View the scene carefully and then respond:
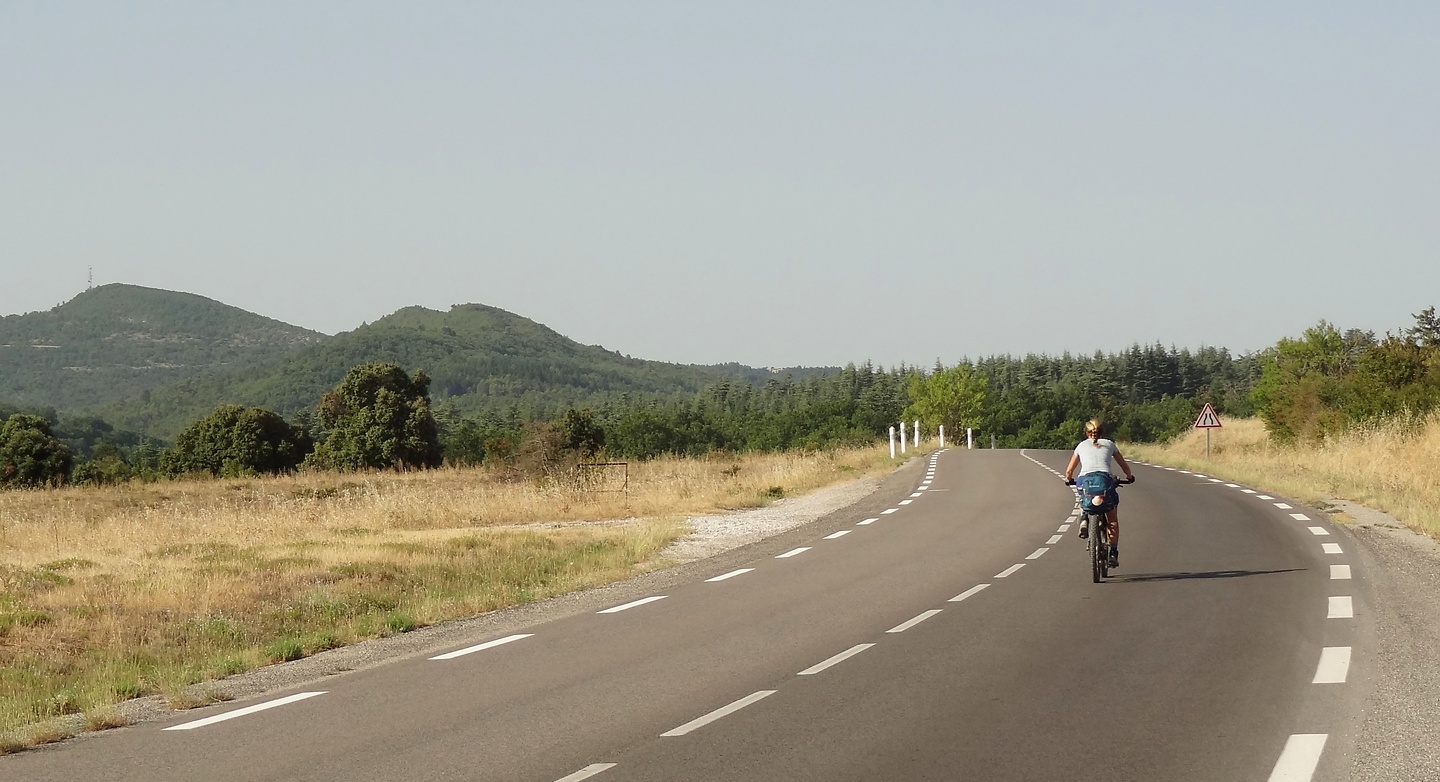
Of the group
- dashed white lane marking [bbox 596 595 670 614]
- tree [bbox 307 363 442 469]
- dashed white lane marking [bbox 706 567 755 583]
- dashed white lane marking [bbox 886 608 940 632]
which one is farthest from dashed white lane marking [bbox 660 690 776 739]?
tree [bbox 307 363 442 469]

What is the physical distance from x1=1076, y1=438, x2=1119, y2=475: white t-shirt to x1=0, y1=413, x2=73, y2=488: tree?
52.9 meters

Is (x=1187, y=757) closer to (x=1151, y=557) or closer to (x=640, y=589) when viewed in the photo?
(x=640, y=589)

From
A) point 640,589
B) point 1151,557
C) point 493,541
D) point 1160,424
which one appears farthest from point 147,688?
point 1160,424

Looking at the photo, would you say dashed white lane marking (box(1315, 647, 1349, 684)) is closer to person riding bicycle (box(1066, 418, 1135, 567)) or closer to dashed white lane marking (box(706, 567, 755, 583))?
person riding bicycle (box(1066, 418, 1135, 567))

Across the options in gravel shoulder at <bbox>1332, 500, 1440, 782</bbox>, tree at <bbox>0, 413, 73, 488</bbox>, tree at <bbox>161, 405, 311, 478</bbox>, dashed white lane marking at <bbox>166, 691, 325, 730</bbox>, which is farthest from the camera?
tree at <bbox>161, 405, 311, 478</bbox>

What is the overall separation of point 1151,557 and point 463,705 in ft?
34.1

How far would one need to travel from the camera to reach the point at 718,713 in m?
8.04

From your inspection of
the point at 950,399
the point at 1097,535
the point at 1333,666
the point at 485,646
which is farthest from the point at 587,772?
the point at 950,399

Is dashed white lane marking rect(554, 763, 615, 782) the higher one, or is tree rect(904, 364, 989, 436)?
tree rect(904, 364, 989, 436)

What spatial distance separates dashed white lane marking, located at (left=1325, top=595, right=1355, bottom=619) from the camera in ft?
36.7

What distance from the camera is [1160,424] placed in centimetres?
14662

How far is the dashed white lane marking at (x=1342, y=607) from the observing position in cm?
1118

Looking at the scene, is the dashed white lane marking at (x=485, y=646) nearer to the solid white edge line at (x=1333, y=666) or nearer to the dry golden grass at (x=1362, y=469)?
the solid white edge line at (x=1333, y=666)

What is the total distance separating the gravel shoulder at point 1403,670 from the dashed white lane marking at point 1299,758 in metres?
0.18
